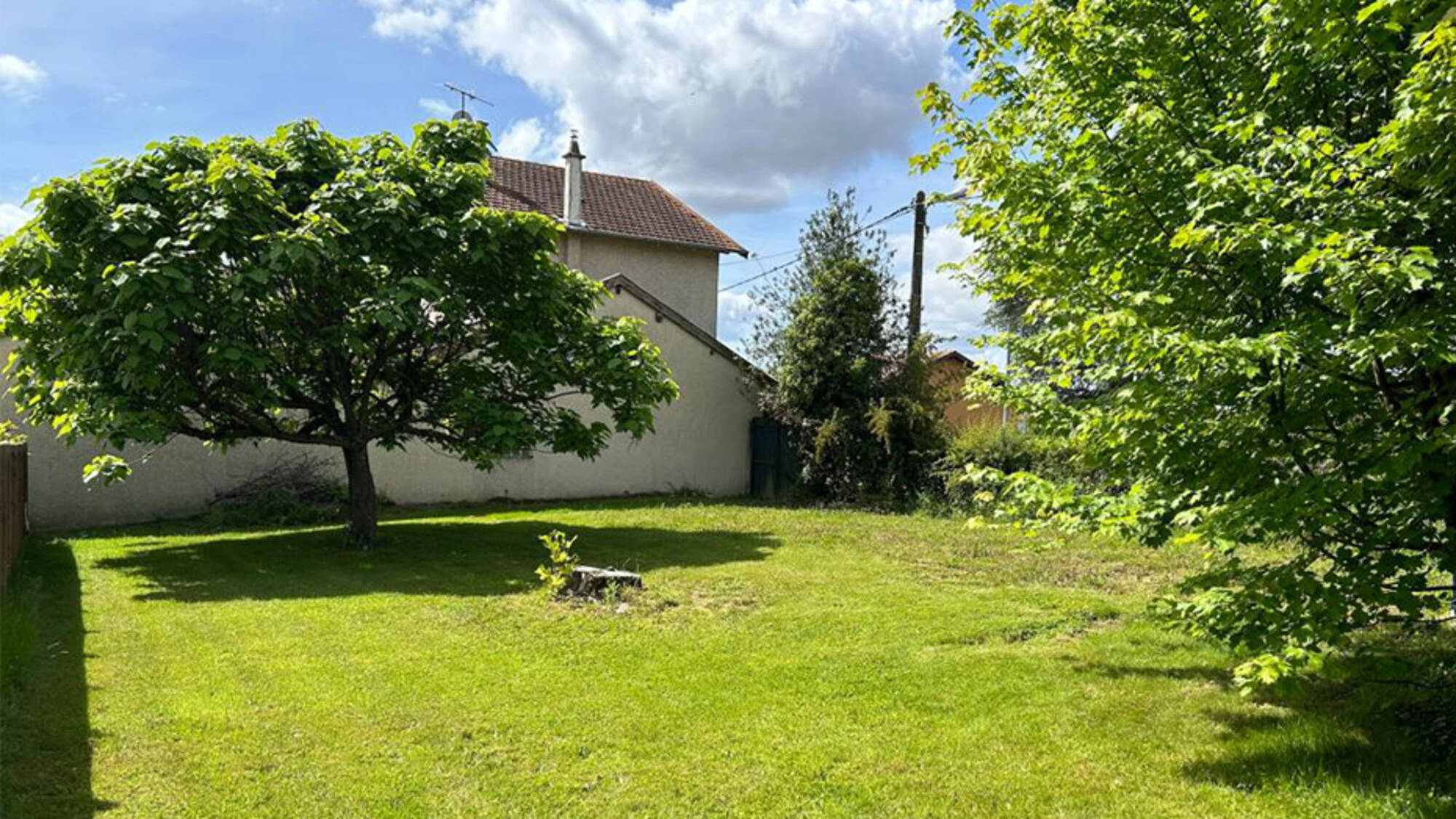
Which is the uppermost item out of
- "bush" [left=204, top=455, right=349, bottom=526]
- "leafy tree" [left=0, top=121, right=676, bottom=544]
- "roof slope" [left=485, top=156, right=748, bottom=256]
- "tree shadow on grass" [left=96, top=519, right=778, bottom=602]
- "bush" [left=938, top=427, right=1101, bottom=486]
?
"roof slope" [left=485, top=156, right=748, bottom=256]

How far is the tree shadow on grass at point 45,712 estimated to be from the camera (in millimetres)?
3711

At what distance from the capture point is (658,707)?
5043 mm

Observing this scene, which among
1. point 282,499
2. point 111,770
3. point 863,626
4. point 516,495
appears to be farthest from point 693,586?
point 516,495

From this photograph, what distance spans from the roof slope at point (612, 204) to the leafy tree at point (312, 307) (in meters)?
10.9

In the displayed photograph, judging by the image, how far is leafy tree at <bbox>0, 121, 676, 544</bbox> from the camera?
863 centimetres

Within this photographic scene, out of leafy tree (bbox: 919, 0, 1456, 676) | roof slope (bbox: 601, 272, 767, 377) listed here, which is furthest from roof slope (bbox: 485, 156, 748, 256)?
leafy tree (bbox: 919, 0, 1456, 676)

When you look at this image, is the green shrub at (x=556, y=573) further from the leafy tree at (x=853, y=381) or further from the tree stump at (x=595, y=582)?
the leafy tree at (x=853, y=381)

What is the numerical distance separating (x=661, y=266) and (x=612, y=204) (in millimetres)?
2135

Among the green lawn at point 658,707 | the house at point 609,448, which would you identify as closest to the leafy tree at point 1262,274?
the green lawn at point 658,707

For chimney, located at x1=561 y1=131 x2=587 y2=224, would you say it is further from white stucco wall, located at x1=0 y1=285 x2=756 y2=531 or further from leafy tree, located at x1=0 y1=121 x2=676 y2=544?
leafy tree, located at x1=0 y1=121 x2=676 y2=544

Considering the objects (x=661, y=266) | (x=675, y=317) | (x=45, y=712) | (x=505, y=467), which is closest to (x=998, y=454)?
(x=675, y=317)

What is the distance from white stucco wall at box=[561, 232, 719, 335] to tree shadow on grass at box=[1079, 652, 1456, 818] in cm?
1876

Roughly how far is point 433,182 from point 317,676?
251 inches

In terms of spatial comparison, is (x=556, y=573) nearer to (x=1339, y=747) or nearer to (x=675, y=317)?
(x=1339, y=747)
